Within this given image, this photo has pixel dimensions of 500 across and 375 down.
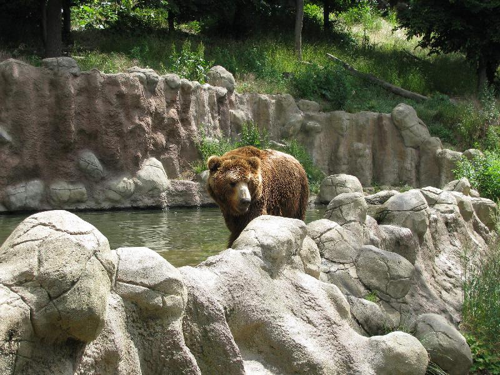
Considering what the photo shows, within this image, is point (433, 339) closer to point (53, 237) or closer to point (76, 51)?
point (53, 237)

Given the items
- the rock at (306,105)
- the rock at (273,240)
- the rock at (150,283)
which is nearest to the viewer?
the rock at (150,283)

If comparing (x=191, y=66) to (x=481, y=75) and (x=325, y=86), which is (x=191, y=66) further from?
(x=481, y=75)

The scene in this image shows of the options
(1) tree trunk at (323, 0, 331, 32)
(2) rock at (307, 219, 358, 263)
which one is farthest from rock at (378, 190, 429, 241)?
(1) tree trunk at (323, 0, 331, 32)

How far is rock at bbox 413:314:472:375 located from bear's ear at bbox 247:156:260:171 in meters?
2.21

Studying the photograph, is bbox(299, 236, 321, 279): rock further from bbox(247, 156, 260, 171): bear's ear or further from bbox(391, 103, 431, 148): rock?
bbox(391, 103, 431, 148): rock

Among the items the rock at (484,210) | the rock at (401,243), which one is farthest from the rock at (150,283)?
the rock at (484,210)

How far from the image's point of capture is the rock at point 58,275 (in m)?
3.00

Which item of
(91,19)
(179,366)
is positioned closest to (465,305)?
(179,366)

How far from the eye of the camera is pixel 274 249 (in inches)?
194

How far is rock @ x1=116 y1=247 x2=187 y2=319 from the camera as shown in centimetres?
365

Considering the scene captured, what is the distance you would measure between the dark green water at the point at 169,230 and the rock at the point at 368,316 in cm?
181

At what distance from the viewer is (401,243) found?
7.86 m

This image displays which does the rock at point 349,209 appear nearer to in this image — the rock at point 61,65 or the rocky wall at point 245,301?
the rocky wall at point 245,301

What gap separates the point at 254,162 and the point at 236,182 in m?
0.32
